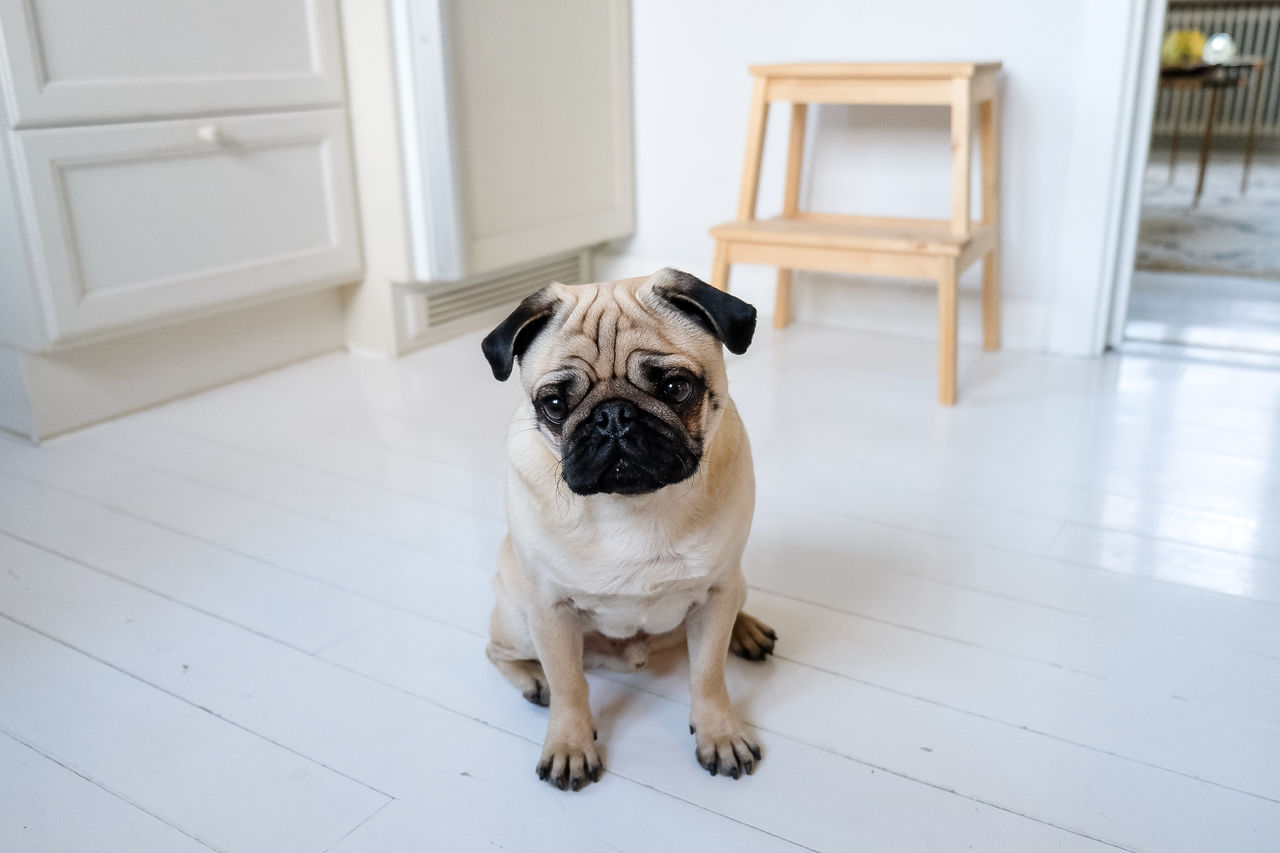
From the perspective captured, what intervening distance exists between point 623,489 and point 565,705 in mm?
305

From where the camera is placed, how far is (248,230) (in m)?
2.31

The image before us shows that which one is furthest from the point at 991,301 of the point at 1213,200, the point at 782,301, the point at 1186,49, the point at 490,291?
the point at 1186,49

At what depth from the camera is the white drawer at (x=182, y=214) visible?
1.96 m

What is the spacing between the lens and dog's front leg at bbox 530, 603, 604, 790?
3.61ft

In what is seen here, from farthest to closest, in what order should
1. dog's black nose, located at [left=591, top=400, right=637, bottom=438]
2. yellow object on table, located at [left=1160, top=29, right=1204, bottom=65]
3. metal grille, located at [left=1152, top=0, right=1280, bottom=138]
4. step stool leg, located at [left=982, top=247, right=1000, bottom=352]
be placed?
metal grille, located at [left=1152, top=0, right=1280, bottom=138], yellow object on table, located at [left=1160, top=29, right=1204, bottom=65], step stool leg, located at [left=982, top=247, right=1000, bottom=352], dog's black nose, located at [left=591, top=400, right=637, bottom=438]

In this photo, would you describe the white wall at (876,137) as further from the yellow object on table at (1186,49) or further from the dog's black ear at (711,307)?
the yellow object on table at (1186,49)

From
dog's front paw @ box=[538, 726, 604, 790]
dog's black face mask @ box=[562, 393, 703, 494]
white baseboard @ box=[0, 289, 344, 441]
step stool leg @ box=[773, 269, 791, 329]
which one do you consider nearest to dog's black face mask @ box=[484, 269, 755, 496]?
dog's black face mask @ box=[562, 393, 703, 494]

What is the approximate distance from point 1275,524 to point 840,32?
163 cm

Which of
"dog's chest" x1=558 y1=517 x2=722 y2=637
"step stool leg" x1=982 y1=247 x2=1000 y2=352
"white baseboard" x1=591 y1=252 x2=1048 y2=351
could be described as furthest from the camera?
"white baseboard" x1=591 y1=252 x2=1048 y2=351

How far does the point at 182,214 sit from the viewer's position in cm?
217

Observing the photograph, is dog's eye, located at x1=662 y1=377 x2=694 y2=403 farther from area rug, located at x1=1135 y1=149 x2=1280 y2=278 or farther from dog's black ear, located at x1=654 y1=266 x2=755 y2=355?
area rug, located at x1=1135 y1=149 x2=1280 y2=278

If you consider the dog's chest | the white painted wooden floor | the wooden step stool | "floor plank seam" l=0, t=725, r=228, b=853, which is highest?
the wooden step stool

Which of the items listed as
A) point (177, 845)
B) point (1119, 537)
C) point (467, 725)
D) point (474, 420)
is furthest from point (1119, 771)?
point (474, 420)

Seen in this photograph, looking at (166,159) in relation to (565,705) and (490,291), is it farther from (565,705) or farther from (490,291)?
(565,705)
